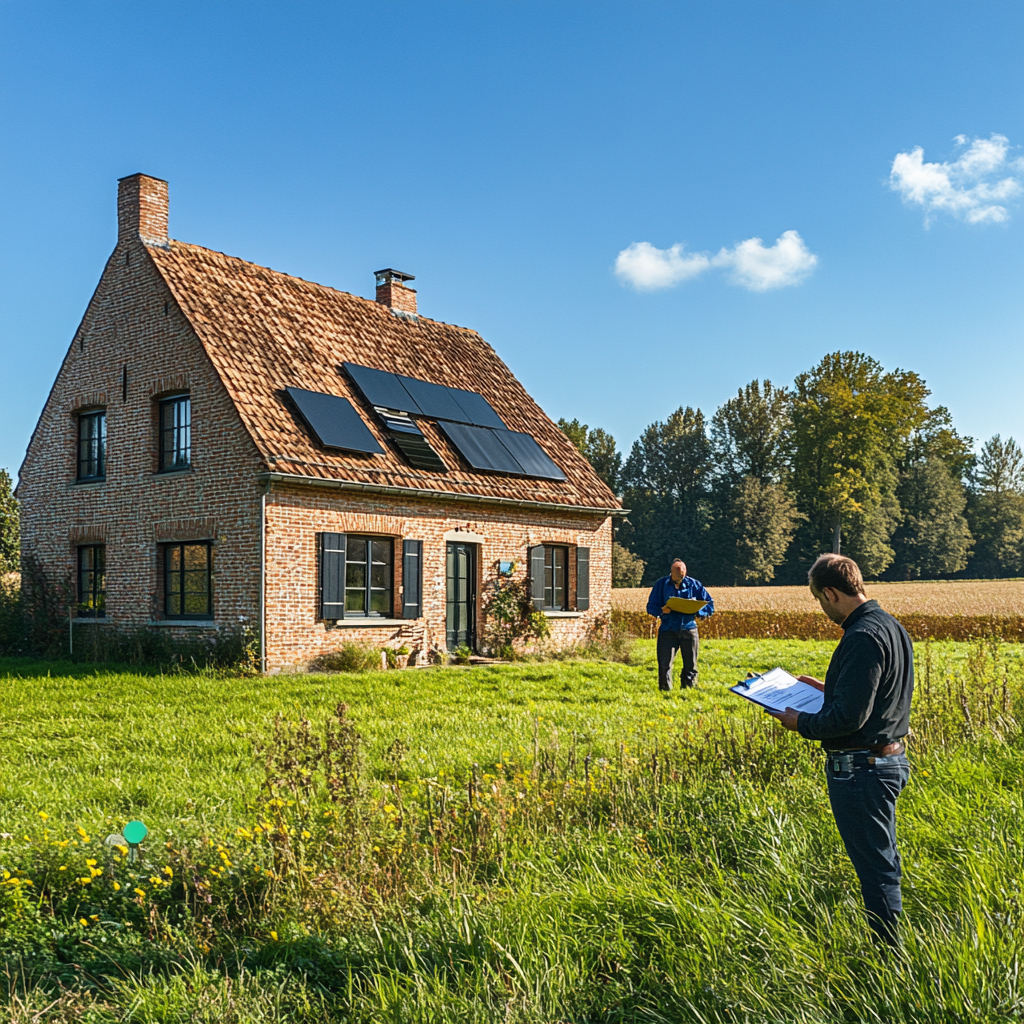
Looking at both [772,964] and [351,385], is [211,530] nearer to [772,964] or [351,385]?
[351,385]

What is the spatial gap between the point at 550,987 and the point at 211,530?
13.1 metres

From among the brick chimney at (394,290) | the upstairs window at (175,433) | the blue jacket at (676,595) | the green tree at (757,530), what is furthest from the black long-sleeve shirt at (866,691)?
the green tree at (757,530)

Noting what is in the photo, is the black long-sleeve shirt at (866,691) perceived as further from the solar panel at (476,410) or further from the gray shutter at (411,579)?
the solar panel at (476,410)

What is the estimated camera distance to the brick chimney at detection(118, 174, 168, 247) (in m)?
17.6

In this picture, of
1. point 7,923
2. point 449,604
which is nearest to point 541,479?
point 449,604

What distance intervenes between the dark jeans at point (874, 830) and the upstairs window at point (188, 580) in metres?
13.4

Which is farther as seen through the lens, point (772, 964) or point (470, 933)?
point (470, 933)

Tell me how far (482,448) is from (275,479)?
215 inches

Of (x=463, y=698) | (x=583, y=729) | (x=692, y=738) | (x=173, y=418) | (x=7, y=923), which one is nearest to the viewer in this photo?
(x=7, y=923)

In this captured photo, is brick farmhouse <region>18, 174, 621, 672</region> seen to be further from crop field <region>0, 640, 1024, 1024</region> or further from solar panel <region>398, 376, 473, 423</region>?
crop field <region>0, 640, 1024, 1024</region>

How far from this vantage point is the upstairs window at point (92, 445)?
18.2m

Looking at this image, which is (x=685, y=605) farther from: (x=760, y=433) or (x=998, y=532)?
(x=998, y=532)

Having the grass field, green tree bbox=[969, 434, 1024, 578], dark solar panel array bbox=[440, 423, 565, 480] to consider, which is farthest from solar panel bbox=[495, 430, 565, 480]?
green tree bbox=[969, 434, 1024, 578]

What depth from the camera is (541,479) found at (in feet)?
65.7
